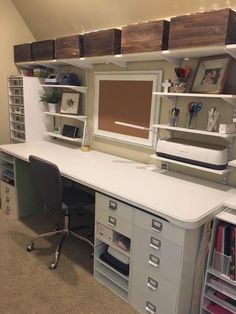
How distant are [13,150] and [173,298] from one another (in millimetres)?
1978

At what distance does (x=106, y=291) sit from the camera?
6.10 ft

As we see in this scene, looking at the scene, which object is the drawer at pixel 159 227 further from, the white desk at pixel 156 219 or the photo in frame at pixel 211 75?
the photo in frame at pixel 211 75

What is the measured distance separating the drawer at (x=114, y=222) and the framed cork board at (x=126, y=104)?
0.80 m

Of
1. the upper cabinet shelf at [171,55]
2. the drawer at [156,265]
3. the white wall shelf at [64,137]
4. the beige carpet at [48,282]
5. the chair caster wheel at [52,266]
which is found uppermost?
the upper cabinet shelf at [171,55]

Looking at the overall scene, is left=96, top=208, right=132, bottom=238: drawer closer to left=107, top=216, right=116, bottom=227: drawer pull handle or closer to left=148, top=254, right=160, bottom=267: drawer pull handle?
left=107, top=216, right=116, bottom=227: drawer pull handle

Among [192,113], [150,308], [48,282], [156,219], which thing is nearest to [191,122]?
[192,113]

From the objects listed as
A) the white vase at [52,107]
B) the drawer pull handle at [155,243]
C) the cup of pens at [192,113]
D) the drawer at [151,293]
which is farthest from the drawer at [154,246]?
the white vase at [52,107]

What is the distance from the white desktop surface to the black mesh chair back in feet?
0.34

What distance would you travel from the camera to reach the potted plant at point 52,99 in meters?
3.03

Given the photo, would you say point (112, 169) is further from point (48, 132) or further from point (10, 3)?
point (10, 3)

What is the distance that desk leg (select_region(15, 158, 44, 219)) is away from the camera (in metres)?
2.71

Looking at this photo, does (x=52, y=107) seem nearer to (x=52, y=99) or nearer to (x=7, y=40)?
(x=52, y=99)

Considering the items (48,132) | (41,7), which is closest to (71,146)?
(48,132)

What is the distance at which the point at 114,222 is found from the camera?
68.2 inches
